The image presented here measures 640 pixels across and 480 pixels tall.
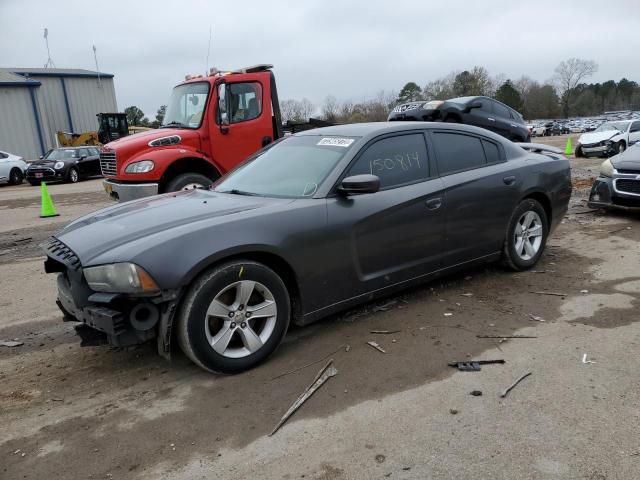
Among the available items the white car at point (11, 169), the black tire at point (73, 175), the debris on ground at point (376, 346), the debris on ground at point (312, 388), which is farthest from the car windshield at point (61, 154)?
the debris on ground at point (312, 388)

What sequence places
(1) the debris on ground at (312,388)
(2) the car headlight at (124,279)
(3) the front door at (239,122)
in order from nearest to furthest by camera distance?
1. (1) the debris on ground at (312,388)
2. (2) the car headlight at (124,279)
3. (3) the front door at (239,122)

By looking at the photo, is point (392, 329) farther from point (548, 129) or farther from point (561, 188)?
point (548, 129)

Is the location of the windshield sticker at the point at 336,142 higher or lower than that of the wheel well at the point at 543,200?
higher

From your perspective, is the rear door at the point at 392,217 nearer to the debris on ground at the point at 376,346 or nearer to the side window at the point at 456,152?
the side window at the point at 456,152

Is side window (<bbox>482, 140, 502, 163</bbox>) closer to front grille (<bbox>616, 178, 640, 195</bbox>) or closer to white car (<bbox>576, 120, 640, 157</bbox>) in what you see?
front grille (<bbox>616, 178, 640, 195</bbox>)

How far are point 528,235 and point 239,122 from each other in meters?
5.24

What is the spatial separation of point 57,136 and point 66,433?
32.9m

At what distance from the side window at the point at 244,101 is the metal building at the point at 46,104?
2720 centimetres

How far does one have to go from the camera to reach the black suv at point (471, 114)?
12.0 meters

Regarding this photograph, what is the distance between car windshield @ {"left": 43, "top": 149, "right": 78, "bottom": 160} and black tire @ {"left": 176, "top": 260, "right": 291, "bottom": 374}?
20.3 meters

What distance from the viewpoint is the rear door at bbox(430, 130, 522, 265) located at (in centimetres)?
459

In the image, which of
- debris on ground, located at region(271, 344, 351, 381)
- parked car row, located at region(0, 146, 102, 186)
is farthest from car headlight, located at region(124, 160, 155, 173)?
parked car row, located at region(0, 146, 102, 186)

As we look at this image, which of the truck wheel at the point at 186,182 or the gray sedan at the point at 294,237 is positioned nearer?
the gray sedan at the point at 294,237

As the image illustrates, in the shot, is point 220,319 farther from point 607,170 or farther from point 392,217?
point 607,170
